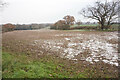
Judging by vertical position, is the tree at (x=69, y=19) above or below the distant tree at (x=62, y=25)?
above

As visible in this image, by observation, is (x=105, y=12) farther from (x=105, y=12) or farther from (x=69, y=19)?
(x=69, y=19)

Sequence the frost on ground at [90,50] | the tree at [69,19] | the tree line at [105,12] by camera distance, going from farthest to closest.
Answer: the tree at [69,19] → the tree line at [105,12] → the frost on ground at [90,50]

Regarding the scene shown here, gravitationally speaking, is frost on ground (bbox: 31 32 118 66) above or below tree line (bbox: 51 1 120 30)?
below

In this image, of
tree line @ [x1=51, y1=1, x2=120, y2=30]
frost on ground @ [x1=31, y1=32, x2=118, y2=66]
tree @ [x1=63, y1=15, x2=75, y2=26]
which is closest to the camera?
frost on ground @ [x1=31, y1=32, x2=118, y2=66]

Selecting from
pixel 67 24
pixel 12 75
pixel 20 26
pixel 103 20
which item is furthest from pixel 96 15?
pixel 20 26

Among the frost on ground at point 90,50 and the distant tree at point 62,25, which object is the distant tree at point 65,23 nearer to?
the distant tree at point 62,25

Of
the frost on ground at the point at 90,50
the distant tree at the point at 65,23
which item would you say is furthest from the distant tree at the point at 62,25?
the frost on ground at the point at 90,50

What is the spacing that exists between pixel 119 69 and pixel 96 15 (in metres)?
22.5

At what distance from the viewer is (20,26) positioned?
3556 centimetres

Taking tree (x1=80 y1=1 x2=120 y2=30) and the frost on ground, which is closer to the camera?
the frost on ground

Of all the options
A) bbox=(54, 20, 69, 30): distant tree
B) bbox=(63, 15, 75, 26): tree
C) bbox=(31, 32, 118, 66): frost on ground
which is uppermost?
bbox=(63, 15, 75, 26): tree

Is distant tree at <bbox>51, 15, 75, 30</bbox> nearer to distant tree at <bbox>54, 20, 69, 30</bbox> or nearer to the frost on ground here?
distant tree at <bbox>54, 20, 69, 30</bbox>

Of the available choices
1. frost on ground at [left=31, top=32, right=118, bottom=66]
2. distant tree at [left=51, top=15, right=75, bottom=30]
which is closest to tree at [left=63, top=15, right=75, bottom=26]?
distant tree at [left=51, top=15, right=75, bottom=30]

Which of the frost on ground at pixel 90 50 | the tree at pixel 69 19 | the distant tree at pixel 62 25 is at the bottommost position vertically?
the frost on ground at pixel 90 50
